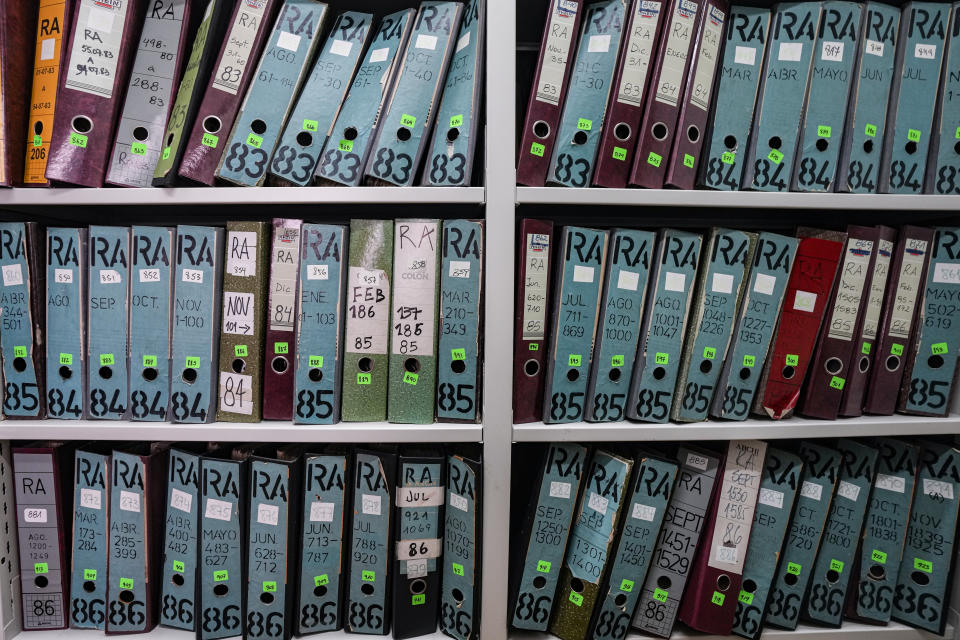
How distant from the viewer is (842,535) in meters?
1.03

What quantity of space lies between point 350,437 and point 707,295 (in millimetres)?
719

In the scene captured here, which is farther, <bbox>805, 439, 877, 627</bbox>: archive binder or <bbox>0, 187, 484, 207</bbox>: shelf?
<bbox>805, 439, 877, 627</bbox>: archive binder

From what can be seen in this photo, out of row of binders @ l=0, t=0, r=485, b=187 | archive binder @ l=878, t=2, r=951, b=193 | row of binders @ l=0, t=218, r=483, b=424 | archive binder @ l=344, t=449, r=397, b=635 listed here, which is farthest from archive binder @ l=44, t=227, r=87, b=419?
archive binder @ l=878, t=2, r=951, b=193

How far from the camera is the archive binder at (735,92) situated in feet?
3.12

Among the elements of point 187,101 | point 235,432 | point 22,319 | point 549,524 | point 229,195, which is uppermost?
point 187,101

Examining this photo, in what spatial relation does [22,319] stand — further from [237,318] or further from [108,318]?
[237,318]

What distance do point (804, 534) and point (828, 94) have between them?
857 millimetres

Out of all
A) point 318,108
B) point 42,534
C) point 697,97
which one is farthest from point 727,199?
point 42,534

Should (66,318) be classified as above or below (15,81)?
below

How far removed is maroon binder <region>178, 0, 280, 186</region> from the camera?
0.91 metres

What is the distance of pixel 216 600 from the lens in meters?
0.96

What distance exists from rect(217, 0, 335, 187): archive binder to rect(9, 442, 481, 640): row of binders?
55cm

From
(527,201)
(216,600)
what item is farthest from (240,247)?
(216,600)

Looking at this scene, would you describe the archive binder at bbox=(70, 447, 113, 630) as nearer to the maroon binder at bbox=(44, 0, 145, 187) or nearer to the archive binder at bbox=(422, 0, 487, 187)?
the maroon binder at bbox=(44, 0, 145, 187)
